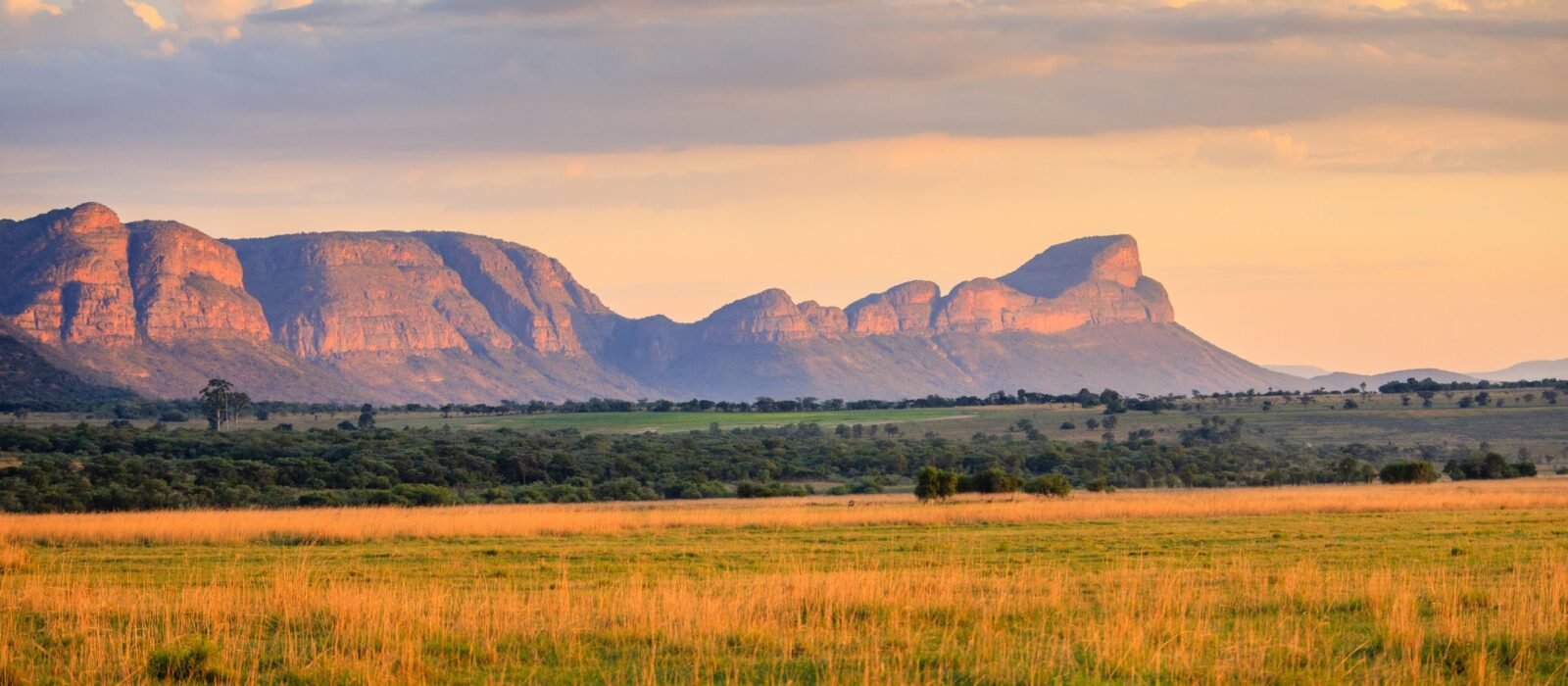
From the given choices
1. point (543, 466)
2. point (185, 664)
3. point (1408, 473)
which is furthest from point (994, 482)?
point (185, 664)

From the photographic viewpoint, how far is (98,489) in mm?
50750

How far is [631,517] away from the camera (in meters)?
35.5

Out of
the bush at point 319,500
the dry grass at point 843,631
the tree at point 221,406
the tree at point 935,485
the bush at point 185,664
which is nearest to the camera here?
the dry grass at point 843,631

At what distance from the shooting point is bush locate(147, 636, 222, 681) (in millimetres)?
11969

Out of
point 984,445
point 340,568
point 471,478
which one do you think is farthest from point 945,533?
point 984,445

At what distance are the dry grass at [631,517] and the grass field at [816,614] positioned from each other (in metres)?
4.23

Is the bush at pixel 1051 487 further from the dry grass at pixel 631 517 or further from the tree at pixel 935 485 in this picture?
the dry grass at pixel 631 517

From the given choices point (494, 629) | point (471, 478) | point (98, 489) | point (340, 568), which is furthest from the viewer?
point (471, 478)

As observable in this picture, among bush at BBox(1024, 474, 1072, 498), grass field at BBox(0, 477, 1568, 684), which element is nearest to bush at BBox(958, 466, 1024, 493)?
bush at BBox(1024, 474, 1072, 498)

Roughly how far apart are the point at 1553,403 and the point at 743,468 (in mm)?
68119

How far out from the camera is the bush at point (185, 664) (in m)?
12.0

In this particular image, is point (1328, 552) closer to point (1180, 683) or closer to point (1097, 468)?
point (1180, 683)

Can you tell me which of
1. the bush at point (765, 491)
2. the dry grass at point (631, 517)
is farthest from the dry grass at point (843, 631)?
the bush at point (765, 491)

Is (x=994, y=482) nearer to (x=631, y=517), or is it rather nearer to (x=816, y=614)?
(x=631, y=517)
